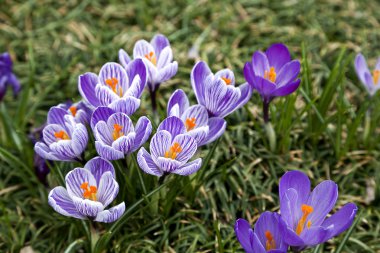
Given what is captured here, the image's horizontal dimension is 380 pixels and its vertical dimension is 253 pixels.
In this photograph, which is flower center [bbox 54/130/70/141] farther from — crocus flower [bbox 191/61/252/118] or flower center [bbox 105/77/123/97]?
crocus flower [bbox 191/61/252/118]

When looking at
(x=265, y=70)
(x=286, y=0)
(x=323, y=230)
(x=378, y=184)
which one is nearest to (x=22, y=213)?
(x=265, y=70)

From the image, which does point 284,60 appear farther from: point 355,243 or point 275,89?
point 355,243

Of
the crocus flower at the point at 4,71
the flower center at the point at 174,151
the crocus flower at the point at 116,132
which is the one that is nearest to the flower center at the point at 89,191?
the crocus flower at the point at 116,132

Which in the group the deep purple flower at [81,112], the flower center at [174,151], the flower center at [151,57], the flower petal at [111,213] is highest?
the flower center at [151,57]

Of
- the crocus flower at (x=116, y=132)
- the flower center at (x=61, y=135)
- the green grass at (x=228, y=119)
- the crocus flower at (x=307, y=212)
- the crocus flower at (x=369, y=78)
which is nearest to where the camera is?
the crocus flower at (x=307, y=212)

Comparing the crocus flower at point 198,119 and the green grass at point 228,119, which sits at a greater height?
the crocus flower at point 198,119

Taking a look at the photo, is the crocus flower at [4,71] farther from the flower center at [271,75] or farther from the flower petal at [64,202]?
the flower center at [271,75]

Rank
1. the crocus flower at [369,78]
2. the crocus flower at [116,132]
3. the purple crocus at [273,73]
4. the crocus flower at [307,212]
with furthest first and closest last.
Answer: the crocus flower at [369,78] < the purple crocus at [273,73] < the crocus flower at [116,132] < the crocus flower at [307,212]
